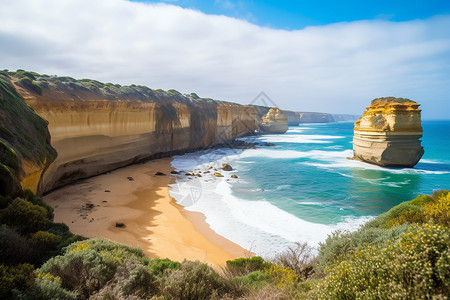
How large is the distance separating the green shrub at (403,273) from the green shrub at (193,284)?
1.91 meters

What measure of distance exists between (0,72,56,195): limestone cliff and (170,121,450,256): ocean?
7.37 m

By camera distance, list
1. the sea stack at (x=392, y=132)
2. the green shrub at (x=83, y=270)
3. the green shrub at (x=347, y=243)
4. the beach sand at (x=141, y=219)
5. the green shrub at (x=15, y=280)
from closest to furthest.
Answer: the green shrub at (x=15, y=280) < the green shrub at (x=83, y=270) < the green shrub at (x=347, y=243) < the beach sand at (x=141, y=219) < the sea stack at (x=392, y=132)

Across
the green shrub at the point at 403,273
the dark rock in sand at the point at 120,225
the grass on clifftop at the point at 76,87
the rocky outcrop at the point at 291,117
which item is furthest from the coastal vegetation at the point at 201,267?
the rocky outcrop at the point at 291,117

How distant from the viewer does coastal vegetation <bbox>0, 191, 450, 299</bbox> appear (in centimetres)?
335

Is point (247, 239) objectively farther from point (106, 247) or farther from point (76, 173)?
point (76, 173)

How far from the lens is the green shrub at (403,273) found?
309cm

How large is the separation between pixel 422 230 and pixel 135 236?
9.34 metres

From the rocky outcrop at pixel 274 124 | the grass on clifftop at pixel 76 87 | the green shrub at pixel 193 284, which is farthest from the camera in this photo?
the rocky outcrop at pixel 274 124

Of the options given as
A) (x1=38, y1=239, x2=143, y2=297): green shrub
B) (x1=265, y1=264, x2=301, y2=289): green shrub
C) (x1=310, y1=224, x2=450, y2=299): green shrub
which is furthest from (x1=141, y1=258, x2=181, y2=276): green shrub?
(x1=310, y1=224, x2=450, y2=299): green shrub

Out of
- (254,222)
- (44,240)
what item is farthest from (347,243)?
(44,240)

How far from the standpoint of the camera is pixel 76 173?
17.8 meters

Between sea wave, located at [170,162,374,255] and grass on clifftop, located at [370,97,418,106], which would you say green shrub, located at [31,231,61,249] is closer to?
sea wave, located at [170,162,374,255]

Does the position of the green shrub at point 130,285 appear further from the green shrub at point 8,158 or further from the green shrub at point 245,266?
the green shrub at point 8,158

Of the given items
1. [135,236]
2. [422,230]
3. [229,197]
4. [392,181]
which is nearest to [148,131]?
[229,197]
